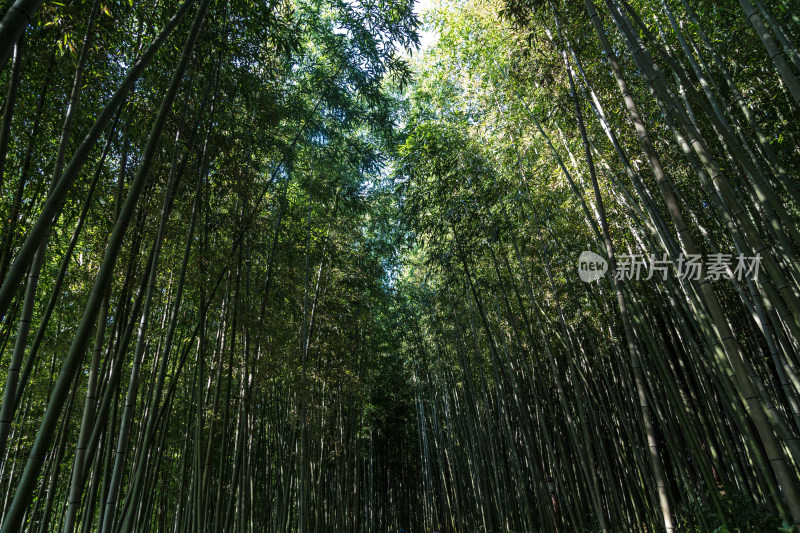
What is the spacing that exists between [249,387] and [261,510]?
11.0 ft

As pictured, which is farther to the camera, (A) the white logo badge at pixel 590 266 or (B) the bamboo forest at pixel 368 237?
(A) the white logo badge at pixel 590 266

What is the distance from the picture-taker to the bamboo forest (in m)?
1.98

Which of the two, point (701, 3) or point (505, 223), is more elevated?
point (701, 3)

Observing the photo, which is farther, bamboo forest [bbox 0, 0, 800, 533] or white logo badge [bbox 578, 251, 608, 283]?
white logo badge [bbox 578, 251, 608, 283]

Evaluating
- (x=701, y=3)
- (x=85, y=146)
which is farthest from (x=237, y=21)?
(x=701, y=3)

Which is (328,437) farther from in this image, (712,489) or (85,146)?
(85,146)

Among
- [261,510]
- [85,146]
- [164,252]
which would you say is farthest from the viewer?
[261,510]

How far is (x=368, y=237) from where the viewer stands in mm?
7035

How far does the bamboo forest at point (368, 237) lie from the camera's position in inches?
77.8

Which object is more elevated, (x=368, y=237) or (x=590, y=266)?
(x=368, y=237)

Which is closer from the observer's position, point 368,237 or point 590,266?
point 590,266

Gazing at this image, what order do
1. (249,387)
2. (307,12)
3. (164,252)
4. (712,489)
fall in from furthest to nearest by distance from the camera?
(307,12), (249,387), (164,252), (712,489)

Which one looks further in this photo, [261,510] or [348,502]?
[348,502]

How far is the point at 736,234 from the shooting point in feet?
7.14
